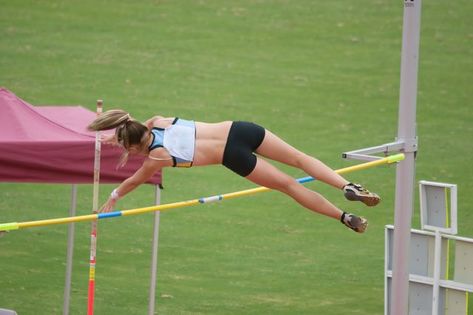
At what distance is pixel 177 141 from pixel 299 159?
1.05m

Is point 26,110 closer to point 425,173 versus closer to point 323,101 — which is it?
point 425,173

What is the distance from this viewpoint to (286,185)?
9914 millimetres

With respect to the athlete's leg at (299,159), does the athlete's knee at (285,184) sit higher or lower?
lower

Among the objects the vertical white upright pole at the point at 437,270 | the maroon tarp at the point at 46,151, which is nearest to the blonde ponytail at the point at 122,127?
the maroon tarp at the point at 46,151

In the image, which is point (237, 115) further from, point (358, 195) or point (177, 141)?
point (358, 195)

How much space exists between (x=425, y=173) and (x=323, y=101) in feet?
11.8

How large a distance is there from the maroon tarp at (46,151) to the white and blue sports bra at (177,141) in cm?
99

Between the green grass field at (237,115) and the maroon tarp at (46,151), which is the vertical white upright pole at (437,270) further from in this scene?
the maroon tarp at (46,151)

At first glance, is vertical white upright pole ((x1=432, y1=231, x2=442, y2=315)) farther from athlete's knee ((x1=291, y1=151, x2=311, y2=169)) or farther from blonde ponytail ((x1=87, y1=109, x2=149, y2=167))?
blonde ponytail ((x1=87, y1=109, x2=149, y2=167))

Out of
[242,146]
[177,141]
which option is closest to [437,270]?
[242,146]

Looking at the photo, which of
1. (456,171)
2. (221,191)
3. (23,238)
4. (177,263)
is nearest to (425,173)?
(456,171)

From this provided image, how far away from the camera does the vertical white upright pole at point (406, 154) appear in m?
9.79

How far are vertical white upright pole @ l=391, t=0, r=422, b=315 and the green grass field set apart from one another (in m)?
3.19

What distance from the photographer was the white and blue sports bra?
966cm
